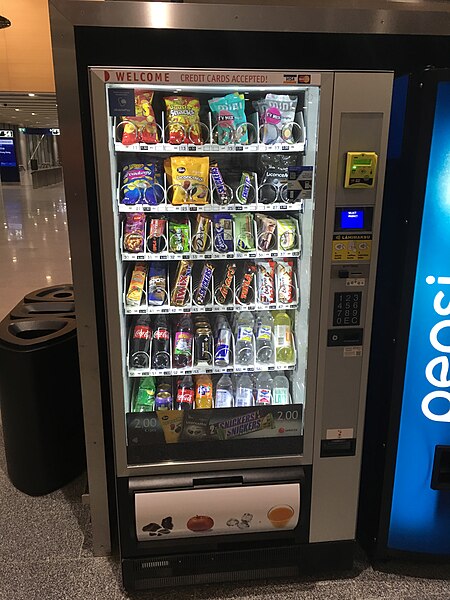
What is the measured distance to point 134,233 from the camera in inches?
78.3

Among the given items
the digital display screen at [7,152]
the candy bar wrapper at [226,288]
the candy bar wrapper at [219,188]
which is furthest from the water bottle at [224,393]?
the digital display screen at [7,152]

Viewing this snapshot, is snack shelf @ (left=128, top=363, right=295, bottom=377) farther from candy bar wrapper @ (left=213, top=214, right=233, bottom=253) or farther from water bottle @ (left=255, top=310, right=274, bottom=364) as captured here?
candy bar wrapper @ (left=213, top=214, right=233, bottom=253)

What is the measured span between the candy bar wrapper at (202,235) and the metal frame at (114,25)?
43 centimetres

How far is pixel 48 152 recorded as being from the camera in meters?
38.3

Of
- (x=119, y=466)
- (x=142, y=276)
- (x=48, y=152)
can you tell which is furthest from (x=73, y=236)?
(x=48, y=152)

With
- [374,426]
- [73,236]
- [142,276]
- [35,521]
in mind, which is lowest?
[35,521]

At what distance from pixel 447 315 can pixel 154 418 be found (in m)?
1.16

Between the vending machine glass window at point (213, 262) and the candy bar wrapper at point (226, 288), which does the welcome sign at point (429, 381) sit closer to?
the vending machine glass window at point (213, 262)

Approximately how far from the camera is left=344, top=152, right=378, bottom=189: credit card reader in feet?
5.77

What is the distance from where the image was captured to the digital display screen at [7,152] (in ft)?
83.3

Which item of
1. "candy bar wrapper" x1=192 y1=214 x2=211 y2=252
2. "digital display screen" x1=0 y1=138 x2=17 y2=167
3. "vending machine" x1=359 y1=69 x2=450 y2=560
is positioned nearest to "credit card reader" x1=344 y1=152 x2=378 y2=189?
"vending machine" x1=359 y1=69 x2=450 y2=560

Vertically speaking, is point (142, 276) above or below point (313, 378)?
above

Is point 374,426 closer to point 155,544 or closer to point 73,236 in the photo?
point 155,544

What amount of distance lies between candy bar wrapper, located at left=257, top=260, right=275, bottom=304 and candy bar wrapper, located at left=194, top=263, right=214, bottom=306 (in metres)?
0.20
